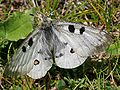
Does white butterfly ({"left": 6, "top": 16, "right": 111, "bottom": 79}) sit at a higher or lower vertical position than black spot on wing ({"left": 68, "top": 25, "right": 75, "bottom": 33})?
lower

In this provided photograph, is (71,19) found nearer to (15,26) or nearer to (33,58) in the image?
(15,26)

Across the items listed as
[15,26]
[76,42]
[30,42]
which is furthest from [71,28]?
[15,26]

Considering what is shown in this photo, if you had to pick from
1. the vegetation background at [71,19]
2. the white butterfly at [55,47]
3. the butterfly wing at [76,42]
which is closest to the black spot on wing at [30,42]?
the white butterfly at [55,47]

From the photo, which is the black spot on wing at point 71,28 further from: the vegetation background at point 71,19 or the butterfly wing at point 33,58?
the vegetation background at point 71,19

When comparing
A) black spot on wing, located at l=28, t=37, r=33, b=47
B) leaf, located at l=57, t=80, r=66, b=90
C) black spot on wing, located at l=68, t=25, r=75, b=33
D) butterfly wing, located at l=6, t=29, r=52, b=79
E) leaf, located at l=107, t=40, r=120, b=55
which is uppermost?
black spot on wing, located at l=68, t=25, r=75, b=33

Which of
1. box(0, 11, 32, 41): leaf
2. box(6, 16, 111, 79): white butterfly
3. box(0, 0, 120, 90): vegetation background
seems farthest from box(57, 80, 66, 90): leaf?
box(0, 11, 32, 41): leaf

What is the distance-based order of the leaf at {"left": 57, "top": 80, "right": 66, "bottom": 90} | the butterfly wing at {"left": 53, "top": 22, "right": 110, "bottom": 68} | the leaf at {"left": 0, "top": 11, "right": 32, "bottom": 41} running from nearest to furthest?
the butterfly wing at {"left": 53, "top": 22, "right": 110, "bottom": 68} < the leaf at {"left": 57, "top": 80, "right": 66, "bottom": 90} < the leaf at {"left": 0, "top": 11, "right": 32, "bottom": 41}

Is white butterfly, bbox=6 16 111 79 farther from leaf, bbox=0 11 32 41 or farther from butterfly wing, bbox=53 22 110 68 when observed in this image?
leaf, bbox=0 11 32 41
